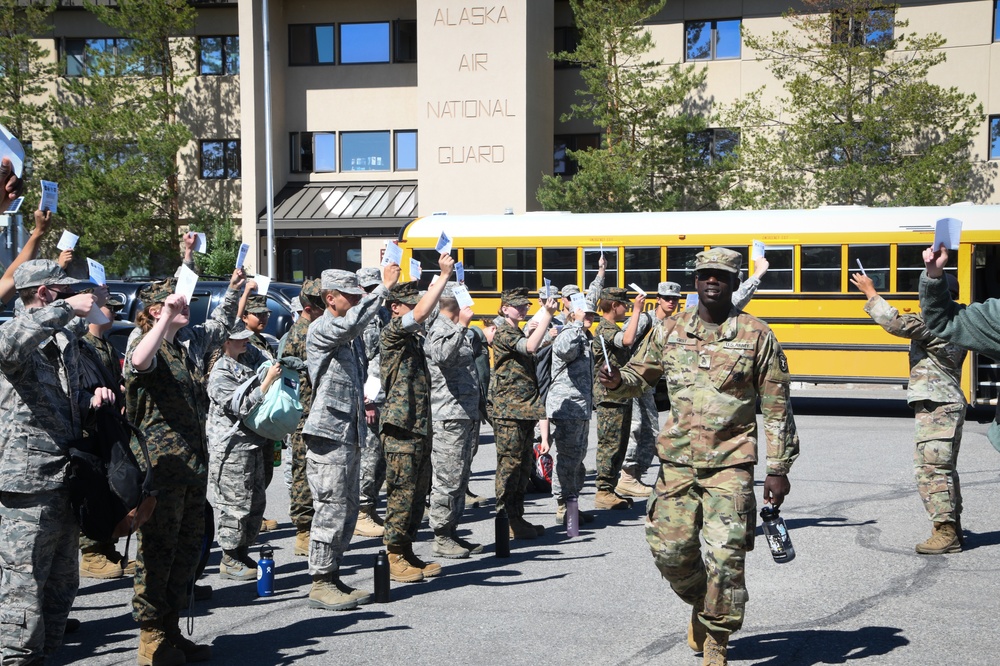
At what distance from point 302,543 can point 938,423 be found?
487 cm

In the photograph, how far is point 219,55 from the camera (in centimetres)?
3372

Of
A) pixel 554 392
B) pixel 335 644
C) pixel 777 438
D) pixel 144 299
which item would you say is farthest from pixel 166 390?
pixel 554 392

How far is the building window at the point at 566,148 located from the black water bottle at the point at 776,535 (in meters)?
26.6

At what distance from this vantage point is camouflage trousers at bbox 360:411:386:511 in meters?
9.24

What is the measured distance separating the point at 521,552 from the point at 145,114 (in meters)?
26.2

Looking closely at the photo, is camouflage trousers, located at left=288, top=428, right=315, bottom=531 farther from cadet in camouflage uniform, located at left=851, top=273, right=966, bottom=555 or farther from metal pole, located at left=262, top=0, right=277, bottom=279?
metal pole, located at left=262, top=0, right=277, bottom=279

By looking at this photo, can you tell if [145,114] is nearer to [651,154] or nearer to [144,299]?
[651,154]

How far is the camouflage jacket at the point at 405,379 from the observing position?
24.2 feet

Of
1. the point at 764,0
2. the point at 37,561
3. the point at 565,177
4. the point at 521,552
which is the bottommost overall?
the point at 521,552

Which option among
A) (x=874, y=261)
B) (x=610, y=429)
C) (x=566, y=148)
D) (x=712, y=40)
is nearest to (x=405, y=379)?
(x=610, y=429)

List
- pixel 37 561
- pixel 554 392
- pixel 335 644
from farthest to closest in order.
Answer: pixel 554 392 → pixel 335 644 → pixel 37 561

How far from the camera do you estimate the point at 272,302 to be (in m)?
16.7

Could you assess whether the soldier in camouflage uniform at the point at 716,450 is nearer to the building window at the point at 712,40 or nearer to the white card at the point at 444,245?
the white card at the point at 444,245

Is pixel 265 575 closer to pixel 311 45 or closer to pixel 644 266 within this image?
pixel 644 266
